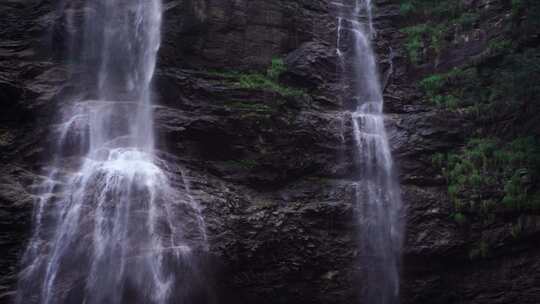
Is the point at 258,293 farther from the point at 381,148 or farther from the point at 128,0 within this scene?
the point at 128,0

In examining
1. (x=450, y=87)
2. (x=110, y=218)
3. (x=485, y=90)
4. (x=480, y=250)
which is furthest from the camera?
(x=450, y=87)

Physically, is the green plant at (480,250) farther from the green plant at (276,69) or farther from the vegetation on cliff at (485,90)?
the green plant at (276,69)

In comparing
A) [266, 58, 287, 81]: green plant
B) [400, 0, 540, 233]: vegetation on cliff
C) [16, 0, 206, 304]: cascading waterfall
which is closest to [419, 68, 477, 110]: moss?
[400, 0, 540, 233]: vegetation on cliff

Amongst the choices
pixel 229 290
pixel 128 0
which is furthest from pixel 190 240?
pixel 128 0

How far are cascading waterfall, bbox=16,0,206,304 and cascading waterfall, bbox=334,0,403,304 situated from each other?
469cm

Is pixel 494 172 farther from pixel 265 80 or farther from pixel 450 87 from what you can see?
pixel 265 80

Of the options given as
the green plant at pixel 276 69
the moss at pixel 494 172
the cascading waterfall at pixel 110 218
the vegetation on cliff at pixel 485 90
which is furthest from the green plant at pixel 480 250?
the green plant at pixel 276 69

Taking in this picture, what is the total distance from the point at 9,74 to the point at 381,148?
11926mm

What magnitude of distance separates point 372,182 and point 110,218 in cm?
758

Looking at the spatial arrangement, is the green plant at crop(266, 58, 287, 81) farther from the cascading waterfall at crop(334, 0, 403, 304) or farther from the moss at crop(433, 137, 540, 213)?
the moss at crop(433, 137, 540, 213)

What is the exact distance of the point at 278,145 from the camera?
14.7m

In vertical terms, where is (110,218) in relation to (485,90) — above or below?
below

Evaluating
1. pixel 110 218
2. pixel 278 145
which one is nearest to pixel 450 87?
pixel 278 145

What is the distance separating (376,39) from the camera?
18969 mm
